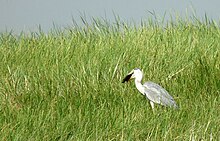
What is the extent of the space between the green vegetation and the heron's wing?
0.09 metres

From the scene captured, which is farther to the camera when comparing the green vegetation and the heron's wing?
the heron's wing

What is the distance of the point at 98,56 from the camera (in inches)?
184

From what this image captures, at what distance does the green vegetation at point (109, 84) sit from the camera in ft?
9.24

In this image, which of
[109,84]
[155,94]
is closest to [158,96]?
[155,94]

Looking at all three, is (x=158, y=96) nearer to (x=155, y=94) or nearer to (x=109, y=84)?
(x=155, y=94)

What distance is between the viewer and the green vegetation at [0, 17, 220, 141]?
282cm

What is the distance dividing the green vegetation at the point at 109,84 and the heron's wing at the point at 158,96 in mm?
86

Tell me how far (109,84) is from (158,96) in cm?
49

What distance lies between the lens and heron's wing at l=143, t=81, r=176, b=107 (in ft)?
11.0

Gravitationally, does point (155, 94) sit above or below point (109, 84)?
below

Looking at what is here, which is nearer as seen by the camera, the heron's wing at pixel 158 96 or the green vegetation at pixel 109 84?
the green vegetation at pixel 109 84

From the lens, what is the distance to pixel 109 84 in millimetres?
3723

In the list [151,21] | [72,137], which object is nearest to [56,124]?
[72,137]

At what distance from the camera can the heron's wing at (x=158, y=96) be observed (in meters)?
3.34
